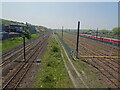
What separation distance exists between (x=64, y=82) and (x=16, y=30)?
63251 mm

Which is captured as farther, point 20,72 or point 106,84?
point 20,72

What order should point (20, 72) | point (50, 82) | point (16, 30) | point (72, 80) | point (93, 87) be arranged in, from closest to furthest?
point (93, 87) < point (50, 82) < point (72, 80) < point (20, 72) < point (16, 30)

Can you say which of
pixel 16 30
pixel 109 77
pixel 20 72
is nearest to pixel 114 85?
pixel 109 77

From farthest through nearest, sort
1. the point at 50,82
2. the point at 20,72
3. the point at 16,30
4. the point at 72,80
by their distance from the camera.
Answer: the point at 16,30 → the point at 20,72 → the point at 72,80 → the point at 50,82

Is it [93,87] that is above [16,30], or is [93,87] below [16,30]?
below

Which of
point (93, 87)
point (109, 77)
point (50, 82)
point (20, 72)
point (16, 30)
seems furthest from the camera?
point (16, 30)

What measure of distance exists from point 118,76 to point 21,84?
11547 millimetres

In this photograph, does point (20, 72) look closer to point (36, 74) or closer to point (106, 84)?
point (36, 74)

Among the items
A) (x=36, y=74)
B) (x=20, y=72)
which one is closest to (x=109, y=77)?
(x=36, y=74)

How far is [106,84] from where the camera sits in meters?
12.1

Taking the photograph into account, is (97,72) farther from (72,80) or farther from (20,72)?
(20,72)

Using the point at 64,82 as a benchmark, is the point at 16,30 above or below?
above

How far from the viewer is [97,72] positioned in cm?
1540

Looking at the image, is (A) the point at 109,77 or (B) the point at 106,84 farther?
(A) the point at 109,77
